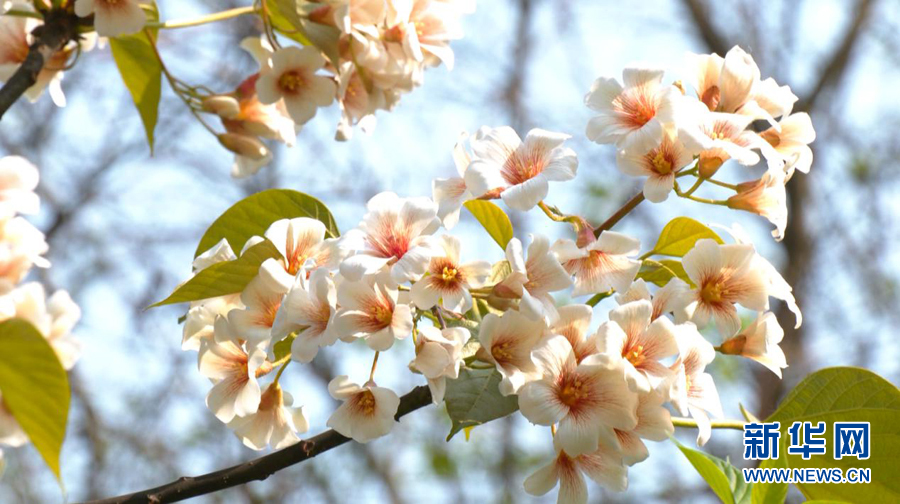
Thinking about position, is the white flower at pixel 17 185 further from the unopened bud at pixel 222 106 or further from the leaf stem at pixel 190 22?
the unopened bud at pixel 222 106

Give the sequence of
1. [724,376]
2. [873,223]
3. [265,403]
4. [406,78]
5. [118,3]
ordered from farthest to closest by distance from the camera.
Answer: [873,223], [724,376], [406,78], [118,3], [265,403]

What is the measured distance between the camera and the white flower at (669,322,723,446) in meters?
0.99

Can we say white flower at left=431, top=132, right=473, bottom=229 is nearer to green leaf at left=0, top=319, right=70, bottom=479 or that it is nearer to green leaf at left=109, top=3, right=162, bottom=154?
green leaf at left=0, top=319, right=70, bottom=479

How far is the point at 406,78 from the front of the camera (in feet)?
5.01

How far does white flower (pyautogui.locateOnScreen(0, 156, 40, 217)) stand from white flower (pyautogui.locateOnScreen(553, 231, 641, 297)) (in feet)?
2.08

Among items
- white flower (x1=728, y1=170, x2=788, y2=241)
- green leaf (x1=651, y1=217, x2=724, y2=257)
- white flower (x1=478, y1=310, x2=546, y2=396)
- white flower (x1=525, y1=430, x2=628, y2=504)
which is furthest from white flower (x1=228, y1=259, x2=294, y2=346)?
white flower (x1=728, y1=170, x2=788, y2=241)

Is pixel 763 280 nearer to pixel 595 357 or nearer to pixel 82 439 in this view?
pixel 595 357

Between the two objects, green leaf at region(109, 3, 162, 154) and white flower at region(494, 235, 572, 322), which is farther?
green leaf at region(109, 3, 162, 154)

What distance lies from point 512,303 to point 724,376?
18.6 ft

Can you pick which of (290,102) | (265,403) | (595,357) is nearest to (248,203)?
(265,403)

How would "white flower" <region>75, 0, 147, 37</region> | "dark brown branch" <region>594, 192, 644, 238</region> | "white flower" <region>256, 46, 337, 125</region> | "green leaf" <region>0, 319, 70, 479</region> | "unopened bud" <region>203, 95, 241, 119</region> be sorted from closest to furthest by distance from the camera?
"green leaf" <region>0, 319, 70, 479</region> → "dark brown branch" <region>594, 192, 644, 238</region> → "white flower" <region>75, 0, 147, 37</region> → "white flower" <region>256, 46, 337, 125</region> → "unopened bud" <region>203, 95, 241, 119</region>

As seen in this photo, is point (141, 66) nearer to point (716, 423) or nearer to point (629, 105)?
point (629, 105)

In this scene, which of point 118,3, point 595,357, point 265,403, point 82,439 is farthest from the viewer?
point 82,439

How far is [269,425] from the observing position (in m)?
1.20
